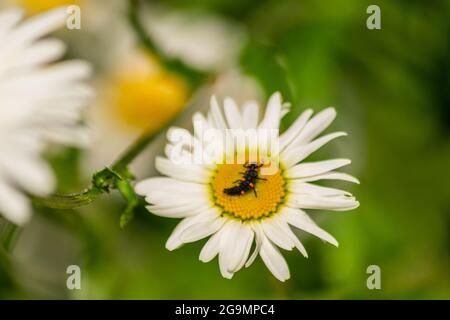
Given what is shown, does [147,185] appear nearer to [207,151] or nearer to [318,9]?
[207,151]

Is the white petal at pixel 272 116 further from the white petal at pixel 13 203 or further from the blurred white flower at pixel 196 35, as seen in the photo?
the blurred white flower at pixel 196 35

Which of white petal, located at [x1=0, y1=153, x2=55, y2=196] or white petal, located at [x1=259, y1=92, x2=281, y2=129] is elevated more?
white petal, located at [x1=259, y1=92, x2=281, y2=129]

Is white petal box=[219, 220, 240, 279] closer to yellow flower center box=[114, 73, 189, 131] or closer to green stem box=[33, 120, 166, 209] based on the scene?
green stem box=[33, 120, 166, 209]

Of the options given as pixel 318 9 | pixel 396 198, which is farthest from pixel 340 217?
pixel 318 9

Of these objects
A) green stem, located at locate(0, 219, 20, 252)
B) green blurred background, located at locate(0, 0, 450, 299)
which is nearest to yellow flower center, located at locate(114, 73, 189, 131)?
green blurred background, located at locate(0, 0, 450, 299)

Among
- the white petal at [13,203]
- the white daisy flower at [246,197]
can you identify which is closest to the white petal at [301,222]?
the white daisy flower at [246,197]

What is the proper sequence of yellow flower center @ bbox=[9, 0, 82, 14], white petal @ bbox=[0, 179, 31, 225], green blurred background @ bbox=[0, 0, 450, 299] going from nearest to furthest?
white petal @ bbox=[0, 179, 31, 225]
green blurred background @ bbox=[0, 0, 450, 299]
yellow flower center @ bbox=[9, 0, 82, 14]

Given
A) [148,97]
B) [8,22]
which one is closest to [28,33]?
[8,22]
